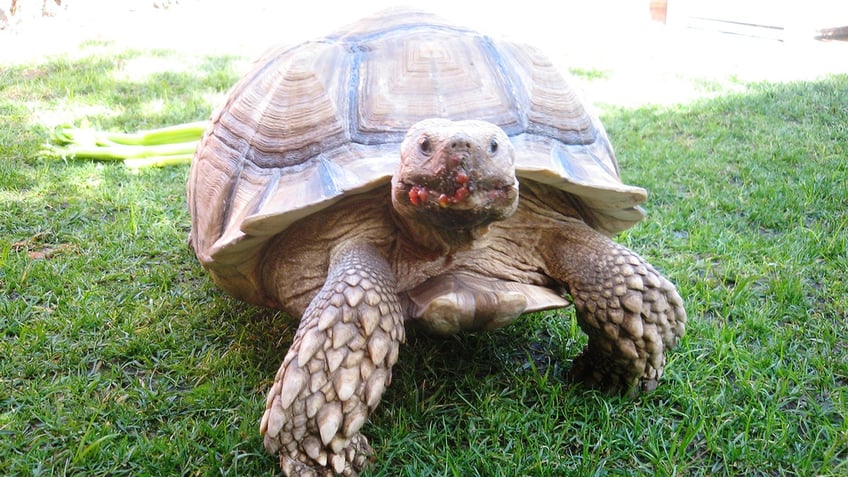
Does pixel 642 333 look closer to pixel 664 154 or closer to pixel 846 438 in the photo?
pixel 846 438

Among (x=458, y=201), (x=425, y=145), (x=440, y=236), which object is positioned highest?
(x=425, y=145)

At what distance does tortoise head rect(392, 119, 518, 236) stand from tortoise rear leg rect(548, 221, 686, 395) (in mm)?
528

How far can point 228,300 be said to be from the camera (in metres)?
2.83

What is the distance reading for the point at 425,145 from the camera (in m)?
1.67

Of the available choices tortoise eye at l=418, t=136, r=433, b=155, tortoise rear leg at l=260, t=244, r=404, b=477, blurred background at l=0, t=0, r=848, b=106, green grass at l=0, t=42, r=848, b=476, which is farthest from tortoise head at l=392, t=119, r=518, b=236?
blurred background at l=0, t=0, r=848, b=106

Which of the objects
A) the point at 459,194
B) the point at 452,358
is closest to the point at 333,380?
the point at 459,194

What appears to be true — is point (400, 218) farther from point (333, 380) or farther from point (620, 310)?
point (620, 310)

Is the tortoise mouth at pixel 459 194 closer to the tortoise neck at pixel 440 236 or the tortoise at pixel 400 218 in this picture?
the tortoise at pixel 400 218

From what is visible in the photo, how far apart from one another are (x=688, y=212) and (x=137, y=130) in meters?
3.99

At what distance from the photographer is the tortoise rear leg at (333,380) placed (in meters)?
1.76

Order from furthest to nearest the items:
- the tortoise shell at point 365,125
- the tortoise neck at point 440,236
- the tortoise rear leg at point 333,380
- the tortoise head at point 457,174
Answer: the tortoise shell at point 365,125
the tortoise neck at point 440,236
the tortoise rear leg at point 333,380
the tortoise head at point 457,174

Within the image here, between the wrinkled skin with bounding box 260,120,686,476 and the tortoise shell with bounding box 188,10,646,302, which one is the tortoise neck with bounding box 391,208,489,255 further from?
the tortoise shell with bounding box 188,10,646,302

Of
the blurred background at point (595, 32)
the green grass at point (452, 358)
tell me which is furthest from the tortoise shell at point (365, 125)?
the blurred background at point (595, 32)

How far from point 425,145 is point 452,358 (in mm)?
1012
